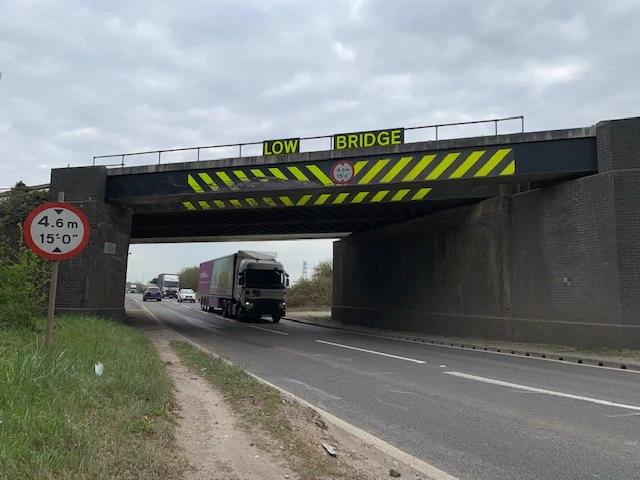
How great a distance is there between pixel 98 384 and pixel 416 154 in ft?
41.2

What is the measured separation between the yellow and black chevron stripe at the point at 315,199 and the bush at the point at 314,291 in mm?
31375

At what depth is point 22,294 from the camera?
464 inches

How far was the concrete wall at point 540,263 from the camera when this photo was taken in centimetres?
1363

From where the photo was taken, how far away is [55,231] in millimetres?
7418

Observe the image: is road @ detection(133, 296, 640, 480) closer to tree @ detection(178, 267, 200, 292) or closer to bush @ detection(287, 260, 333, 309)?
bush @ detection(287, 260, 333, 309)

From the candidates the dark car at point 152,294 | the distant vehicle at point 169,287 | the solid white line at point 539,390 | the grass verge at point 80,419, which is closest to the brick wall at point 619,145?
the solid white line at point 539,390

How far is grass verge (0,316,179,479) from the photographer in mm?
3578

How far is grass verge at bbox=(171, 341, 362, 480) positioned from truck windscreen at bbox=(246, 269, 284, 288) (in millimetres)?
18724

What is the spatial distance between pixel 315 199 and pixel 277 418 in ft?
44.2

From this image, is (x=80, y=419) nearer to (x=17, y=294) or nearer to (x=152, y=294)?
(x=17, y=294)

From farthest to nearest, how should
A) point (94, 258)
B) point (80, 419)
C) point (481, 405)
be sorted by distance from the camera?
1. point (94, 258)
2. point (481, 405)
3. point (80, 419)

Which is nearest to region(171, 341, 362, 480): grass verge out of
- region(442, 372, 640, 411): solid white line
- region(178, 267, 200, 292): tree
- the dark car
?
region(442, 372, 640, 411): solid white line

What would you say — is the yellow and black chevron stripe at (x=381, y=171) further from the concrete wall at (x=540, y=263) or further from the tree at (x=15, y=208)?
the tree at (x=15, y=208)

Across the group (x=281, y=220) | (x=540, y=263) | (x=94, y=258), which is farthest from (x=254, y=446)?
(x=281, y=220)
